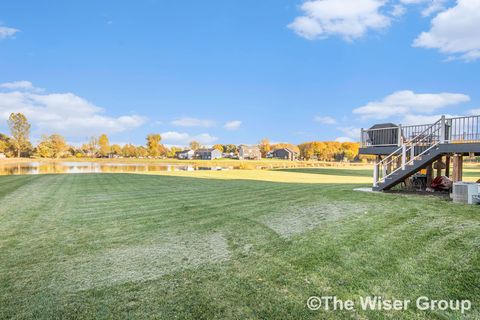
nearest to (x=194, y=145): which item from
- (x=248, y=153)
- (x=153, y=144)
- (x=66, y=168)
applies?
(x=153, y=144)

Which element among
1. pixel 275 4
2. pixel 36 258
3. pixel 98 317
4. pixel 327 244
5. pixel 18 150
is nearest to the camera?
pixel 98 317

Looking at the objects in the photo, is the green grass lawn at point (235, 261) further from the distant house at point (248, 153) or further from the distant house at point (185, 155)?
the distant house at point (185, 155)

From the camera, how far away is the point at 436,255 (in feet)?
14.9

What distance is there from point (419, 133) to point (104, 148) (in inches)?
4406

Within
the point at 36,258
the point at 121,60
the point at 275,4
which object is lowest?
the point at 36,258

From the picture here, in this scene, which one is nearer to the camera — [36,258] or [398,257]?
[398,257]

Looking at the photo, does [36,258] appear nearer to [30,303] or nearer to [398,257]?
[30,303]

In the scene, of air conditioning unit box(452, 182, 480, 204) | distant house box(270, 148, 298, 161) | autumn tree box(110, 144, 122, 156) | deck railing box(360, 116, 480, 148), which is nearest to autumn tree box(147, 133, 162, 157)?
autumn tree box(110, 144, 122, 156)

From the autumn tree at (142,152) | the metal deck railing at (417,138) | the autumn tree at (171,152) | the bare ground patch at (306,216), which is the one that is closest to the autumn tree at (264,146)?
the autumn tree at (171,152)

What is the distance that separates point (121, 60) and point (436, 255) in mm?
60956

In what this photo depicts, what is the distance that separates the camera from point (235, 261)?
4.77 m

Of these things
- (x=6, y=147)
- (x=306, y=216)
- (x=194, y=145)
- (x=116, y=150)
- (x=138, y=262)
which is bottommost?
(x=138, y=262)

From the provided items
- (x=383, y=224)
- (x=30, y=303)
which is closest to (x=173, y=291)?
(x=30, y=303)

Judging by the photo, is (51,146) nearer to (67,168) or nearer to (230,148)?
(67,168)
